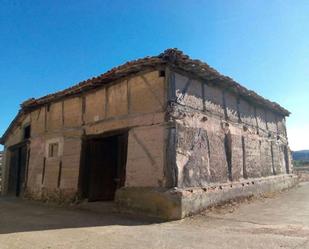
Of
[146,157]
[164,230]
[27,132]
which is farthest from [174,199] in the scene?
[27,132]

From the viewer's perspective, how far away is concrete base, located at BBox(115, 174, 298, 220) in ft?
23.4

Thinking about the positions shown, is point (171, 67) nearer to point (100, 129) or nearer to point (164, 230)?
point (100, 129)

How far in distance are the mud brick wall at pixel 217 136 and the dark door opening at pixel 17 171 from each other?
8.87 meters

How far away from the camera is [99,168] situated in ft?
34.7

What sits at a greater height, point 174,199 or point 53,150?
point 53,150

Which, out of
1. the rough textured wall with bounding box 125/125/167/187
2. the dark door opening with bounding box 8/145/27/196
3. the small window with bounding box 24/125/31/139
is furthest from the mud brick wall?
the small window with bounding box 24/125/31/139

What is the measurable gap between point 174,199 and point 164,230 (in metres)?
1.20

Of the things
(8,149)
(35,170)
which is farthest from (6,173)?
(35,170)

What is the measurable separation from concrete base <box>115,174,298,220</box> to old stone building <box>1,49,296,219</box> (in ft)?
0.08

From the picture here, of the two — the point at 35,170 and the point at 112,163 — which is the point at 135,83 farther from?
the point at 35,170

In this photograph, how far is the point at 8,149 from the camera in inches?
654

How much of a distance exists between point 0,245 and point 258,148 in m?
9.89

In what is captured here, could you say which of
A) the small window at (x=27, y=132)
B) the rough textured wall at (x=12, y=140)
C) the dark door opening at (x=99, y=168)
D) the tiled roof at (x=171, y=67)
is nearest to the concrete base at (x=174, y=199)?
the dark door opening at (x=99, y=168)

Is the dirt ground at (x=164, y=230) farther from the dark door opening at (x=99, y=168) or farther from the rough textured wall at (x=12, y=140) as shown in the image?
the rough textured wall at (x=12, y=140)
